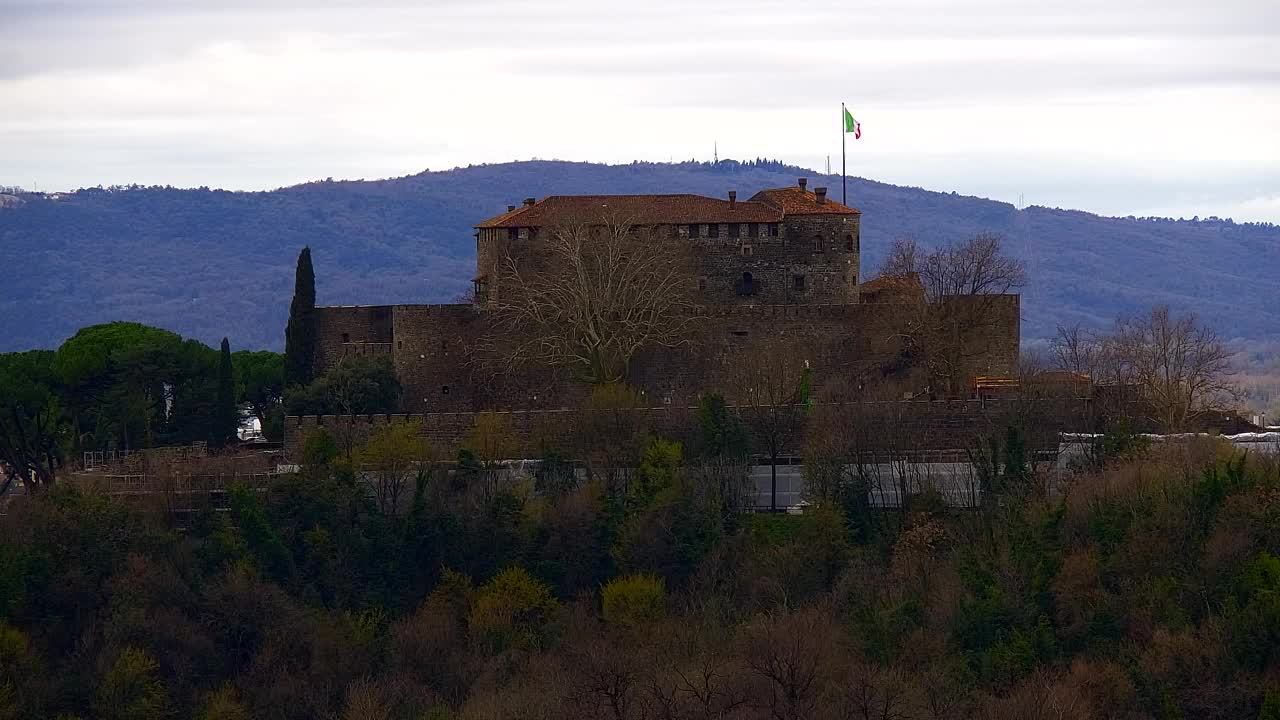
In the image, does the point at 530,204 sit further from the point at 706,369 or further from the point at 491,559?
the point at 491,559

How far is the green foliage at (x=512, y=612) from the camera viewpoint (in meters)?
50.7

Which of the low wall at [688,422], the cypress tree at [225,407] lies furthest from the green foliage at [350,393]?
the cypress tree at [225,407]

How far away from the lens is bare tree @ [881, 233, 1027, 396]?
5944 cm

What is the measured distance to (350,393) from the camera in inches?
2320

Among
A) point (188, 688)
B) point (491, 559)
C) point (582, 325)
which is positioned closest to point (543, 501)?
point (491, 559)

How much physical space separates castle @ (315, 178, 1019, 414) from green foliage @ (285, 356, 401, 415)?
858 mm

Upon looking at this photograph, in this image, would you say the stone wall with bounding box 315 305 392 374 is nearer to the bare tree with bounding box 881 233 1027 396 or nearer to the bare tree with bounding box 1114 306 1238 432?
the bare tree with bounding box 881 233 1027 396

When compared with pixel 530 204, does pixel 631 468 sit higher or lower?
lower

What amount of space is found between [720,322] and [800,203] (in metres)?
5.91

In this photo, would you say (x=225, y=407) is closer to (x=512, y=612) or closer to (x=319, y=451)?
(x=319, y=451)

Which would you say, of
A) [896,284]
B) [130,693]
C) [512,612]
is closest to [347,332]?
[512,612]

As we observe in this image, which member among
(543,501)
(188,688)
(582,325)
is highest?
(582,325)

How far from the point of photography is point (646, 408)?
57.7 meters

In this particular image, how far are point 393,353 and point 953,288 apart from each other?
14792mm
